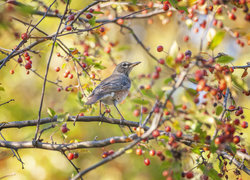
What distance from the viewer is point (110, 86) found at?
5059 mm

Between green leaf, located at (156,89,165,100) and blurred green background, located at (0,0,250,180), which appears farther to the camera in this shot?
blurred green background, located at (0,0,250,180)

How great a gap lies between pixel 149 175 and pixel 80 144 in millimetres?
3587

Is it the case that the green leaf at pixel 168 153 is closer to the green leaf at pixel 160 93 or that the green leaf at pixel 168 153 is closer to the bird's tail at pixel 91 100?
the green leaf at pixel 160 93

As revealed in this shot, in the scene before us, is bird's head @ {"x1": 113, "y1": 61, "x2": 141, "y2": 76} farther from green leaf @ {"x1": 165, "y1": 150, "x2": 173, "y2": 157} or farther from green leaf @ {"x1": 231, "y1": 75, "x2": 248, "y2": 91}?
green leaf @ {"x1": 165, "y1": 150, "x2": 173, "y2": 157}

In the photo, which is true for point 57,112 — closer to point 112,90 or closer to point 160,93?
point 112,90

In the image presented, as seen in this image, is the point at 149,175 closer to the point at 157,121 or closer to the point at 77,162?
the point at 77,162

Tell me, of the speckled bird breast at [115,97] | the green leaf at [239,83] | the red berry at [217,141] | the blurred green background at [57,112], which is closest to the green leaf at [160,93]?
the red berry at [217,141]

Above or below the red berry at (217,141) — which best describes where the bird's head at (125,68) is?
below

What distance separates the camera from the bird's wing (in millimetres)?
4323

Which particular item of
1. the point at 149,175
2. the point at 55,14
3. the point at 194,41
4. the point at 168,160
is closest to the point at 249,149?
the point at 168,160

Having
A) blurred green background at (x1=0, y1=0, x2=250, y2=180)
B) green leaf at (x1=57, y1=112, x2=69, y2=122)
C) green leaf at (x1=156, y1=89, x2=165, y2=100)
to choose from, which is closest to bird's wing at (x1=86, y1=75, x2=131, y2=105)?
blurred green background at (x1=0, y1=0, x2=250, y2=180)

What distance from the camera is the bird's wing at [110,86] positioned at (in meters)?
4.32

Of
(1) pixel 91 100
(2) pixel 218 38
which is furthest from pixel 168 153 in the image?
(1) pixel 91 100

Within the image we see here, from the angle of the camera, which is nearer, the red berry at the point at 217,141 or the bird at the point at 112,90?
the red berry at the point at 217,141
